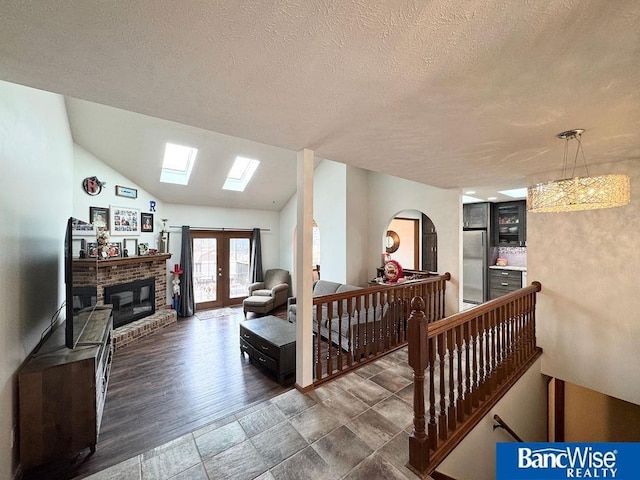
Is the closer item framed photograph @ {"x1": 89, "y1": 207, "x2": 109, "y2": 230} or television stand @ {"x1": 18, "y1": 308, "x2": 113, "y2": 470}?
television stand @ {"x1": 18, "y1": 308, "x2": 113, "y2": 470}

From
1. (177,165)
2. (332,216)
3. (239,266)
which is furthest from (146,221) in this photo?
(332,216)

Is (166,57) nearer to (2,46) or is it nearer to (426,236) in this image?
(2,46)

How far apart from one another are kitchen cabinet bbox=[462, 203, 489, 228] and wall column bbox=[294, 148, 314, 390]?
15.2ft

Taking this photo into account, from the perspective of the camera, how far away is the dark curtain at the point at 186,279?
19.1ft

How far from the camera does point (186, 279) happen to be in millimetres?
5926

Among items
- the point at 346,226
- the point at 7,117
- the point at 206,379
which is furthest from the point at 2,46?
the point at 346,226

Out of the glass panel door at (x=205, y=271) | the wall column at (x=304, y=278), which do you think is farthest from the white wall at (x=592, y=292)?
the glass panel door at (x=205, y=271)

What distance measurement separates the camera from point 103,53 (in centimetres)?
113

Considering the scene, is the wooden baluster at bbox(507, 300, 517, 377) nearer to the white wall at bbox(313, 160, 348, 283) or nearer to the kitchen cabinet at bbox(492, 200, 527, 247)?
the white wall at bbox(313, 160, 348, 283)

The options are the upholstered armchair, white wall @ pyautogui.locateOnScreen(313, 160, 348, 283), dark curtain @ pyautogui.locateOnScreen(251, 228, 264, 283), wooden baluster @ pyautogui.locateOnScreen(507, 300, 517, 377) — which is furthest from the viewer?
dark curtain @ pyautogui.locateOnScreen(251, 228, 264, 283)

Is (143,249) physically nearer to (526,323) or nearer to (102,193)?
(102,193)

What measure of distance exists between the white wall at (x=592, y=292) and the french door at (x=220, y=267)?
240 inches

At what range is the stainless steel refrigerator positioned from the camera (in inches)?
215

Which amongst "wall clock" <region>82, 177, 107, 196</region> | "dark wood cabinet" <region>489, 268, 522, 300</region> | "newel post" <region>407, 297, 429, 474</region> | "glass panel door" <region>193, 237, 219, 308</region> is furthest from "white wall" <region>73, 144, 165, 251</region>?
"dark wood cabinet" <region>489, 268, 522, 300</region>
